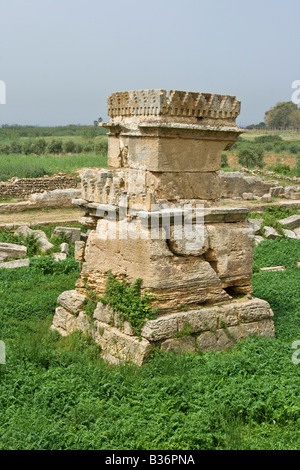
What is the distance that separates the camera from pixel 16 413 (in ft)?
15.3

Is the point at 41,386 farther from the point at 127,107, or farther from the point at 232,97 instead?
the point at 232,97

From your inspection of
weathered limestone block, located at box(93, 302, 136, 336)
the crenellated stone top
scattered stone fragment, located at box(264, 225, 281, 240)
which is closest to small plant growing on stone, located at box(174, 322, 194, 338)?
weathered limestone block, located at box(93, 302, 136, 336)

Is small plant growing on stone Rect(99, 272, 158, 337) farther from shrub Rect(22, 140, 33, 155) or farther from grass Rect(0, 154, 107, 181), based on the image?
shrub Rect(22, 140, 33, 155)

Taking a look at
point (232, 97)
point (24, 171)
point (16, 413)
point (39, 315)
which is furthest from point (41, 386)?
point (24, 171)

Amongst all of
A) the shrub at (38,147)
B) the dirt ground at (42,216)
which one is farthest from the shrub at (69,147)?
the dirt ground at (42,216)

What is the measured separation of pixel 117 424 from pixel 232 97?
4145 millimetres

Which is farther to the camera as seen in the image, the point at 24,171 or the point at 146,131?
the point at 24,171

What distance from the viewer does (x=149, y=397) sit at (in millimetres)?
5031

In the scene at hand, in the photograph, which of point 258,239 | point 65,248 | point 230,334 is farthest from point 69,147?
point 230,334

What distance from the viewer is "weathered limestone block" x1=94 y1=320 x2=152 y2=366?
5746 mm

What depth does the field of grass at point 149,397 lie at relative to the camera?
432 cm

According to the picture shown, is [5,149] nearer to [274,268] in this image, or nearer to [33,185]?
[33,185]
